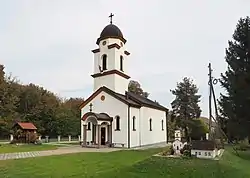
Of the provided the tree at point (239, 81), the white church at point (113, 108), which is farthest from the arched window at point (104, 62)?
the tree at point (239, 81)

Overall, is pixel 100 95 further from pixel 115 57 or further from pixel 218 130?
pixel 218 130

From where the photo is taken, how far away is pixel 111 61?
33.2 metres

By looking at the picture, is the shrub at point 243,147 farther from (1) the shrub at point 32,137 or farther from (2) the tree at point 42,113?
(2) the tree at point 42,113

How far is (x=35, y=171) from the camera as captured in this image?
12180 millimetres

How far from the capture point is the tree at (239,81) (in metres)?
20.8

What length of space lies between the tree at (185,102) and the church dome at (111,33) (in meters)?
21.5

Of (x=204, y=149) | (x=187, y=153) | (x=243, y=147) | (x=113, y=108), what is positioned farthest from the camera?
(x=113, y=108)

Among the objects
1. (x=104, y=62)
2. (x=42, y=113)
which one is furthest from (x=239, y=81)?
(x=42, y=113)

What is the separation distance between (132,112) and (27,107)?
98.2ft

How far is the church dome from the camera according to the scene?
33.8m

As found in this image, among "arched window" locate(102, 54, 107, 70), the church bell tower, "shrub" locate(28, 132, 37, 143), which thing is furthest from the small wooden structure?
"arched window" locate(102, 54, 107, 70)

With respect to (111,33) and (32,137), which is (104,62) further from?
(32,137)

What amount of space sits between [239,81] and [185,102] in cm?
3138

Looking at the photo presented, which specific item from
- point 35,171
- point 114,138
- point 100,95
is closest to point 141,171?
point 35,171
